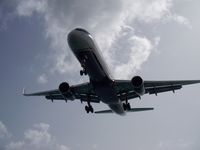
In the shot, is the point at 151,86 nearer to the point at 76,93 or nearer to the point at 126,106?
the point at 126,106

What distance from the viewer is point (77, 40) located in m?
31.9

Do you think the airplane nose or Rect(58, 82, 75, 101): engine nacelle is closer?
the airplane nose

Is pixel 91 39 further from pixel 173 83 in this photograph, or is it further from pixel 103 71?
pixel 173 83

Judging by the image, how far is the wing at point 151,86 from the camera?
3751 centimetres

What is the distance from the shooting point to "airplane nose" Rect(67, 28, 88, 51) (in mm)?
31750

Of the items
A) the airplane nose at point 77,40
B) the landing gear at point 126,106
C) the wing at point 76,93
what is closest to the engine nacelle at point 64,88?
the wing at point 76,93

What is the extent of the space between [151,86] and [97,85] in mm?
7026

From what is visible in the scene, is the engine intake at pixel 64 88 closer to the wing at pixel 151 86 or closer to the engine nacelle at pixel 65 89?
the engine nacelle at pixel 65 89

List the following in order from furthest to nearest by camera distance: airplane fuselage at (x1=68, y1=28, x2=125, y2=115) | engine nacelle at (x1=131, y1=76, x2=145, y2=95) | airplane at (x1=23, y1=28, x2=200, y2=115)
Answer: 1. engine nacelle at (x1=131, y1=76, x2=145, y2=95)
2. airplane at (x1=23, y1=28, x2=200, y2=115)
3. airplane fuselage at (x1=68, y1=28, x2=125, y2=115)

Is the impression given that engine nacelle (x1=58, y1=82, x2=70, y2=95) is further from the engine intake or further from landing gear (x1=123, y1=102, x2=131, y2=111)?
landing gear (x1=123, y1=102, x2=131, y2=111)

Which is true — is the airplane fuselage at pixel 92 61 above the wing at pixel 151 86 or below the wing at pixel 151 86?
above

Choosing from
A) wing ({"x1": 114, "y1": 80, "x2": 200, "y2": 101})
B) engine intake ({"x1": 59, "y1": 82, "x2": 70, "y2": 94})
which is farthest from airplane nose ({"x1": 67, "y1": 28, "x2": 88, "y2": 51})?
wing ({"x1": 114, "y1": 80, "x2": 200, "y2": 101})

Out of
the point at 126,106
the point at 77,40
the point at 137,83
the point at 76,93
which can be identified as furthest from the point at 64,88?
the point at 126,106

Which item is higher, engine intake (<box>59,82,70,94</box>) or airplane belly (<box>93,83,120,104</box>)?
engine intake (<box>59,82,70,94</box>)
